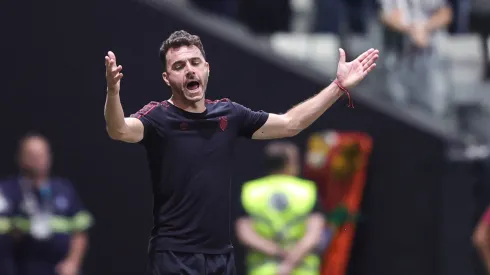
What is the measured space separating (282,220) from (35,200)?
6.73ft

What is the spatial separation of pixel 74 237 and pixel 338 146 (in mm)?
2671

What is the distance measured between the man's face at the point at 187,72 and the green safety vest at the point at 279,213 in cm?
370

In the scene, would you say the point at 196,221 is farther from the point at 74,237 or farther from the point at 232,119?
the point at 74,237

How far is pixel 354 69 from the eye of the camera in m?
5.70

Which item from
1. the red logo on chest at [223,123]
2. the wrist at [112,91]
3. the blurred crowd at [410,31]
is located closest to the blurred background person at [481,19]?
the blurred crowd at [410,31]

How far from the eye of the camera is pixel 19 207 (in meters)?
9.34

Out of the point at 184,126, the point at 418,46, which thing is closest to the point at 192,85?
the point at 184,126

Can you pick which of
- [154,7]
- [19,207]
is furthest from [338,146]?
[19,207]

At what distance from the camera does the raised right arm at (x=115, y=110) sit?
16.4 feet

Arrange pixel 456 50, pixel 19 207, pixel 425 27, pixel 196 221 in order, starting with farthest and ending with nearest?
pixel 456 50
pixel 425 27
pixel 19 207
pixel 196 221

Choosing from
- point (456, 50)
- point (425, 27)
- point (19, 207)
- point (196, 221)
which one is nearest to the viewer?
point (196, 221)

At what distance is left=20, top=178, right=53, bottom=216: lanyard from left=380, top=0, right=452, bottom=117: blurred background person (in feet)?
11.5

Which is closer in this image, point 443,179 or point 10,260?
point 10,260

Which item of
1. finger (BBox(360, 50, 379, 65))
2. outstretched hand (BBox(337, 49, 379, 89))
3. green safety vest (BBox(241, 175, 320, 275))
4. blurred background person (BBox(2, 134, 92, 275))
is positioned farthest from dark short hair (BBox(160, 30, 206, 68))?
blurred background person (BBox(2, 134, 92, 275))
